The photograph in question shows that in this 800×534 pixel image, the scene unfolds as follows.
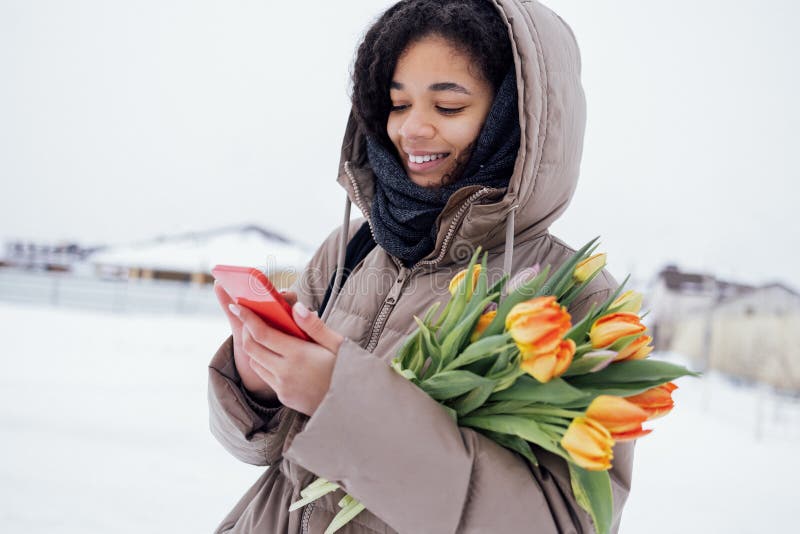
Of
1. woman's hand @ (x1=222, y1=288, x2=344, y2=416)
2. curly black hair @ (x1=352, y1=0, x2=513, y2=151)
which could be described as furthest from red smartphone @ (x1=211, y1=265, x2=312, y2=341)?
curly black hair @ (x1=352, y1=0, x2=513, y2=151)

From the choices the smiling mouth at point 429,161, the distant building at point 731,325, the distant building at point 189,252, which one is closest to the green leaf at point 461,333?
the smiling mouth at point 429,161

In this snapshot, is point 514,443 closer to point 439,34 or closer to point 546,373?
point 546,373

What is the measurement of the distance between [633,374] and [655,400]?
0.04 metres

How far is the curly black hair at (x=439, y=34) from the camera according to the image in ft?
2.70

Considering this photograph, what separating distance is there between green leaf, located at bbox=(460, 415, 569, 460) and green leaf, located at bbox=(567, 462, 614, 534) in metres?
0.03

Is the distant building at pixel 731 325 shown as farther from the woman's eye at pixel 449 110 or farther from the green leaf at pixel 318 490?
the green leaf at pixel 318 490

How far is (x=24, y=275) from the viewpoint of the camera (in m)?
10.0

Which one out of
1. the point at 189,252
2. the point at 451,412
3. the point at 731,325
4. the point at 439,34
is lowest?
the point at 189,252

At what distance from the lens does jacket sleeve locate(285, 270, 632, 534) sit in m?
0.54

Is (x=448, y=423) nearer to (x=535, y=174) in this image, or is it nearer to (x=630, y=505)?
(x=535, y=174)

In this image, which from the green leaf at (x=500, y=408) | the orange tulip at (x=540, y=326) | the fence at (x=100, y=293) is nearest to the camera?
the orange tulip at (x=540, y=326)

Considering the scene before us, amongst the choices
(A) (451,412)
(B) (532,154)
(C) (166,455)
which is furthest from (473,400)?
(C) (166,455)

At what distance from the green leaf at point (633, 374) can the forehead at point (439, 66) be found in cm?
48

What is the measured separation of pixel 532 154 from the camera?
2.49 feet
